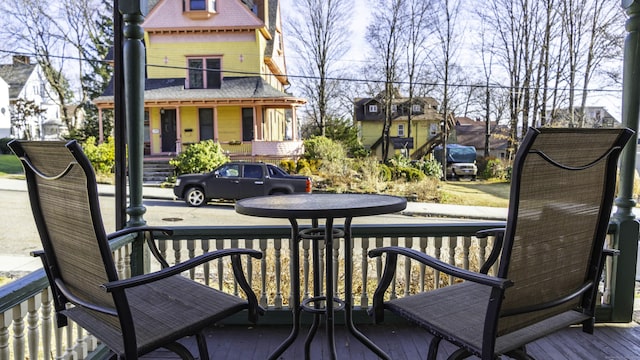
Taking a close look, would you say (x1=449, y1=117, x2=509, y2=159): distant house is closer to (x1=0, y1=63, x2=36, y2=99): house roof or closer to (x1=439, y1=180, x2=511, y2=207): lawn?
(x1=439, y1=180, x2=511, y2=207): lawn

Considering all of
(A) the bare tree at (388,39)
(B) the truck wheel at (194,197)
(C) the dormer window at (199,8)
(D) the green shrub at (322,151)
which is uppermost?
(C) the dormer window at (199,8)

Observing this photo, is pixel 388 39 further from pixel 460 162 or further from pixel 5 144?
pixel 5 144

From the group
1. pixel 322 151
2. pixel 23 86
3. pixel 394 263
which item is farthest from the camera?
pixel 322 151

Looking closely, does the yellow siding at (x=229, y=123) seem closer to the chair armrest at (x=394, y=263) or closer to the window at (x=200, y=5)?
the window at (x=200, y=5)

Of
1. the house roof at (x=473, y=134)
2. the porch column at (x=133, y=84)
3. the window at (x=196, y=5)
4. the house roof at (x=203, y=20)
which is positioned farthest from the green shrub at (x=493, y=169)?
the porch column at (x=133, y=84)

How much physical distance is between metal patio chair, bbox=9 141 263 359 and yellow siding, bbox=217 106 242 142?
12320 millimetres

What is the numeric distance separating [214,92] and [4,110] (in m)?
7.04

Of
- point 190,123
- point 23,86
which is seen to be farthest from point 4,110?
point 190,123

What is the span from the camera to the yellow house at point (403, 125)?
19.9 metres

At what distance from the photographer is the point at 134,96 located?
2.37m

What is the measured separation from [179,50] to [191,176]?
6.55 m

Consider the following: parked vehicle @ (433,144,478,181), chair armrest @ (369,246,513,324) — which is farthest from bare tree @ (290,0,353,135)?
chair armrest @ (369,246,513,324)

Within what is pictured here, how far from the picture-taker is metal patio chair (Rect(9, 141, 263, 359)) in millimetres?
1187

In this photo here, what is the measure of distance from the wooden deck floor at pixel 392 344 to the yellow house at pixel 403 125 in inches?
680
